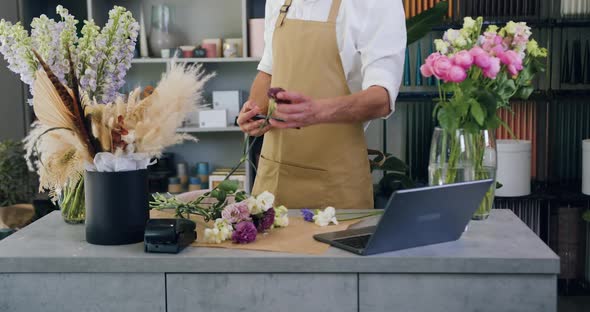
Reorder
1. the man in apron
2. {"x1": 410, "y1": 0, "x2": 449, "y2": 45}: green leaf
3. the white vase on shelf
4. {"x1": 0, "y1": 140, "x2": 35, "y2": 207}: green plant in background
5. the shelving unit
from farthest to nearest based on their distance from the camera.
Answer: the shelving unit
the white vase on shelf
{"x1": 410, "y1": 0, "x2": 449, "y2": 45}: green leaf
{"x1": 0, "y1": 140, "x2": 35, "y2": 207}: green plant in background
the man in apron

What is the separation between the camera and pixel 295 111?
2.04 metres

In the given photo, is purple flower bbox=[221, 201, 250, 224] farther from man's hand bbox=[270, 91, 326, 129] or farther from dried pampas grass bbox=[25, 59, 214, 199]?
man's hand bbox=[270, 91, 326, 129]

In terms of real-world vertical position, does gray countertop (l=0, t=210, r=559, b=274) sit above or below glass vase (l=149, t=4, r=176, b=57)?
below

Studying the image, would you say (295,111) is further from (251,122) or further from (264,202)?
(264,202)

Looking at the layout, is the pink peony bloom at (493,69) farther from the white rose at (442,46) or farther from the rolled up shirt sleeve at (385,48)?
the rolled up shirt sleeve at (385,48)

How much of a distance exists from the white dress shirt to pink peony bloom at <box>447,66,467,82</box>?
1.78ft

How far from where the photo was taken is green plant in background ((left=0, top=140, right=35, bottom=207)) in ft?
12.1

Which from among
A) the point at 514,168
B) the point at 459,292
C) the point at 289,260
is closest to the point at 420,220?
the point at 459,292

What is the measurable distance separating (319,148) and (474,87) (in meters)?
0.81

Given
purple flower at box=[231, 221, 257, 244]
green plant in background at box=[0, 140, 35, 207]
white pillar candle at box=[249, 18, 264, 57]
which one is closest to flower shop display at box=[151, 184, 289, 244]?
purple flower at box=[231, 221, 257, 244]

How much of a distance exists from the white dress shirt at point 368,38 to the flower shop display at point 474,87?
0.42 metres

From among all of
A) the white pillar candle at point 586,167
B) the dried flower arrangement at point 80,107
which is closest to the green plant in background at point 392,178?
the white pillar candle at point 586,167

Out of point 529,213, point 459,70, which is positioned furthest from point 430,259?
point 529,213

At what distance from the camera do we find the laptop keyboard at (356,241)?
1599mm
